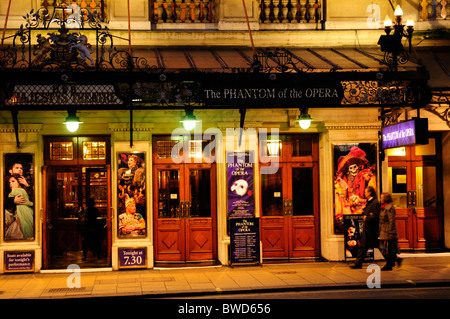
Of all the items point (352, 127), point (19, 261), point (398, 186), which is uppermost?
point (352, 127)

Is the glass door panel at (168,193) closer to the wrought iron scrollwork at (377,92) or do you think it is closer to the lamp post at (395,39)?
the wrought iron scrollwork at (377,92)

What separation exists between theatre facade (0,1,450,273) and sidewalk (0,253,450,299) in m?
0.64

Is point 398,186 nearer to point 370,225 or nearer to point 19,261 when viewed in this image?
point 370,225

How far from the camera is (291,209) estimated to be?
1648 centimetres

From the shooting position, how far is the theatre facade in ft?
49.4

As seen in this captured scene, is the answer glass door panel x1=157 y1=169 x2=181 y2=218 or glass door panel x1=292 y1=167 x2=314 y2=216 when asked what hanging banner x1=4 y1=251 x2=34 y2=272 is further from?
glass door panel x1=292 y1=167 x2=314 y2=216

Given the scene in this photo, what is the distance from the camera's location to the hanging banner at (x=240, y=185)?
15766mm

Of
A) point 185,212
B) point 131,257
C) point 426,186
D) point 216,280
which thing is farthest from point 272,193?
point 426,186

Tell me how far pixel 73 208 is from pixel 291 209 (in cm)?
596

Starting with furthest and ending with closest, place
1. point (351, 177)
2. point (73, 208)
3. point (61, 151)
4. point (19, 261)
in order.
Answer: point (73, 208) → point (61, 151) → point (351, 177) → point (19, 261)

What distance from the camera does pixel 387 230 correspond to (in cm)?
1423

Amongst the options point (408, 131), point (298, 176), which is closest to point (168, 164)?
point (298, 176)

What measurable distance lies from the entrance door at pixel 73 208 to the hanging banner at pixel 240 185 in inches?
128

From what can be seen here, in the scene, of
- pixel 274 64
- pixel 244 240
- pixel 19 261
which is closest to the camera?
pixel 274 64
